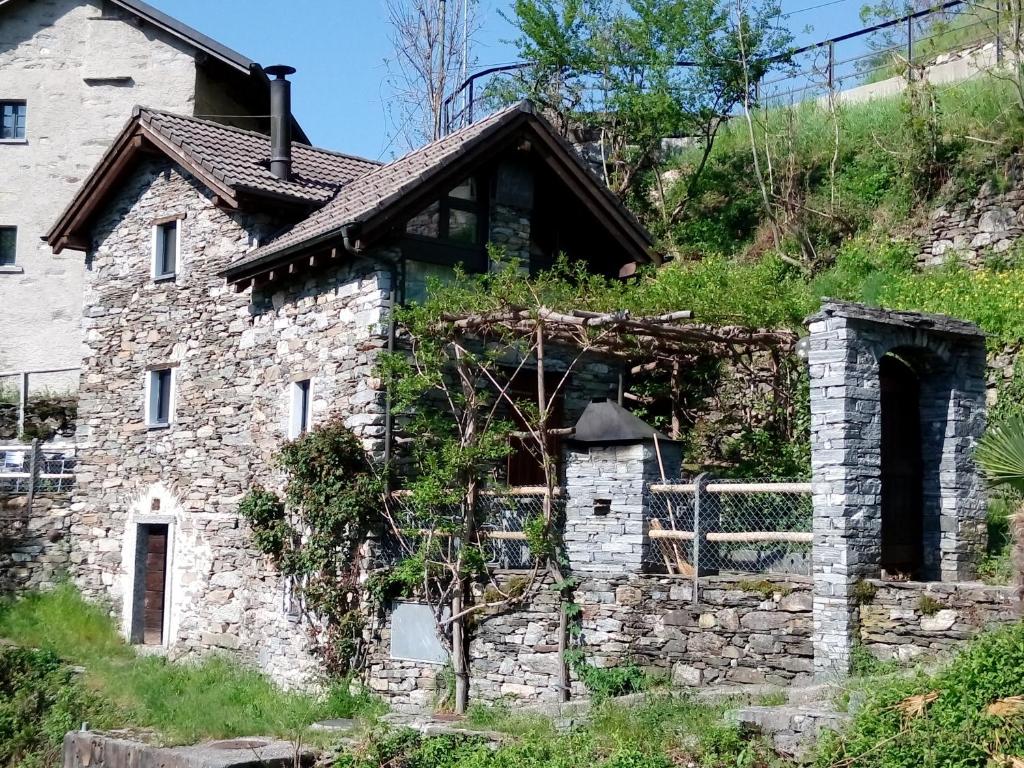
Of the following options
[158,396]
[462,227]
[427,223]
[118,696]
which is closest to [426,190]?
[427,223]

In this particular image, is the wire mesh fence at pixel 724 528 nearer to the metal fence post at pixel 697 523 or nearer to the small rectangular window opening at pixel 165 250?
the metal fence post at pixel 697 523

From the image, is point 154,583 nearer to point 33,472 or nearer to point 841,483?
point 33,472

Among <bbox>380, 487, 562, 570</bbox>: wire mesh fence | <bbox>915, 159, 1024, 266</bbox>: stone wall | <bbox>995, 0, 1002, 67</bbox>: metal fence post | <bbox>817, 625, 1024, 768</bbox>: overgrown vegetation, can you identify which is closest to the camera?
<bbox>817, 625, 1024, 768</bbox>: overgrown vegetation

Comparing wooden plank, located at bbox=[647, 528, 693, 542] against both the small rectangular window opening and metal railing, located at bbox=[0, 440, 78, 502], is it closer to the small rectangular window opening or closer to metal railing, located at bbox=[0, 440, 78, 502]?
the small rectangular window opening

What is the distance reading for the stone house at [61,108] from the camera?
2431 cm

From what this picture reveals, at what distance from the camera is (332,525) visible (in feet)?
45.7

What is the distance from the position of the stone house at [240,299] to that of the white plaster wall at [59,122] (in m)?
5.35

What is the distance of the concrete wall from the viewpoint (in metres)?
24.3

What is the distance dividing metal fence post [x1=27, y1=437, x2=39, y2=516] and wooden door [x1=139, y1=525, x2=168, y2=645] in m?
2.45

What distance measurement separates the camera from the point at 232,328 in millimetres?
16766

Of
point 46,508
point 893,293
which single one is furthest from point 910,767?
point 46,508

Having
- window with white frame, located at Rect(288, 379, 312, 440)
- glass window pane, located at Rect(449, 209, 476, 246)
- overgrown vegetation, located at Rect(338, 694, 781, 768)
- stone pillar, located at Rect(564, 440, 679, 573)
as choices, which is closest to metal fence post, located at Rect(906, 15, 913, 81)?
glass window pane, located at Rect(449, 209, 476, 246)

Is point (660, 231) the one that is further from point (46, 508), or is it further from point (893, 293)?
point (46, 508)

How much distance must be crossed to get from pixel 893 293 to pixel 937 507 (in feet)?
23.7
